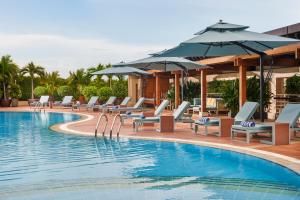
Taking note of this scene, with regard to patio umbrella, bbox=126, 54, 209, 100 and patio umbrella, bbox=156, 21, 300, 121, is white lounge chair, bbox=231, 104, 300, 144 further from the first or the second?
patio umbrella, bbox=126, 54, 209, 100

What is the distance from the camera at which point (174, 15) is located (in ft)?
88.2

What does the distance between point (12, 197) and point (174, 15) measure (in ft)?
74.0

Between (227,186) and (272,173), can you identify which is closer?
(227,186)

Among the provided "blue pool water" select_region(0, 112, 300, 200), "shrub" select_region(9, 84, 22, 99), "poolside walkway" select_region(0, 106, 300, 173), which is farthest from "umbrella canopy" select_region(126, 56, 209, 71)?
"shrub" select_region(9, 84, 22, 99)

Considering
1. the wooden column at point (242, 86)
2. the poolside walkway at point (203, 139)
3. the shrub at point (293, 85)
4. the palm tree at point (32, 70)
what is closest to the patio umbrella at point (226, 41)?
the poolside walkway at point (203, 139)

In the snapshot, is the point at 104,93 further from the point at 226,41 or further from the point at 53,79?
the point at 226,41

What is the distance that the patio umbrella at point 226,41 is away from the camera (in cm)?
1015

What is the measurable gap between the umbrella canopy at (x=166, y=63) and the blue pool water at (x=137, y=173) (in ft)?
17.5

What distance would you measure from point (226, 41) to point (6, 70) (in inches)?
1148

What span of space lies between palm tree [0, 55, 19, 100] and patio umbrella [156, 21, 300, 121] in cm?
2623

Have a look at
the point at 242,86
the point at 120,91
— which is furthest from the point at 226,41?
the point at 120,91

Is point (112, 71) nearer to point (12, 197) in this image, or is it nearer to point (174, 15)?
point (174, 15)

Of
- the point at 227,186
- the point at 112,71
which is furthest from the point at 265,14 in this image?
the point at 227,186

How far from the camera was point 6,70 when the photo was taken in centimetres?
3556
